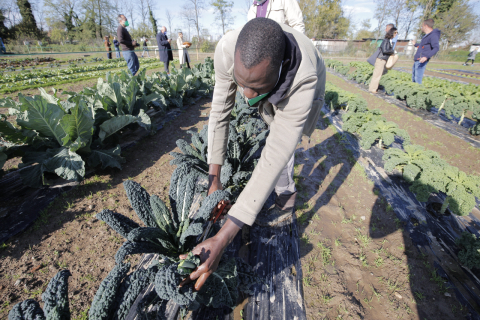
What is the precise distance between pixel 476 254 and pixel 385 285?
760 millimetres

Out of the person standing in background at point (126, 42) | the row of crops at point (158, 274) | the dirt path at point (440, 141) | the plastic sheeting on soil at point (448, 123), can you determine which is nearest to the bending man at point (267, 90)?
the row of crops at point (158, 274)

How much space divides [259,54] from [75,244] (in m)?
2.36

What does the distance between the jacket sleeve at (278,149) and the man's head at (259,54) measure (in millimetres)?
205

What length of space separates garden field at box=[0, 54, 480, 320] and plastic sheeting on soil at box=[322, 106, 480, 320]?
1 cm

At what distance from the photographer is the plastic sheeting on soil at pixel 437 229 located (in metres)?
1.74

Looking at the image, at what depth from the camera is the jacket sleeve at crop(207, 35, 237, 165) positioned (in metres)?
1.54

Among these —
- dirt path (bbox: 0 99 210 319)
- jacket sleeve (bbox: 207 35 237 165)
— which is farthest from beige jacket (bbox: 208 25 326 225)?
dirt path (bbox: 0 99 210 319)

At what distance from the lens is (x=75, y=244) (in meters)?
2.05

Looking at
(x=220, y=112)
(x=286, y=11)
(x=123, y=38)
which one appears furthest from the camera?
(x=123, y=38)

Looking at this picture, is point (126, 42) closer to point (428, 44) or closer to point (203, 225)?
point (203, 225)

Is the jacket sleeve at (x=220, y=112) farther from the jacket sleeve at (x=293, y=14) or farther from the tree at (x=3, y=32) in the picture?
the tree at (x=3, y=32)

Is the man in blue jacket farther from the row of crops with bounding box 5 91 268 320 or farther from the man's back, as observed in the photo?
the man's back

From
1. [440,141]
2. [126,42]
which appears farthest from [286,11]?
[126,42]

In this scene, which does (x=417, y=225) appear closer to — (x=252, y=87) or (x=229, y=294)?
(x=229, y=294)
